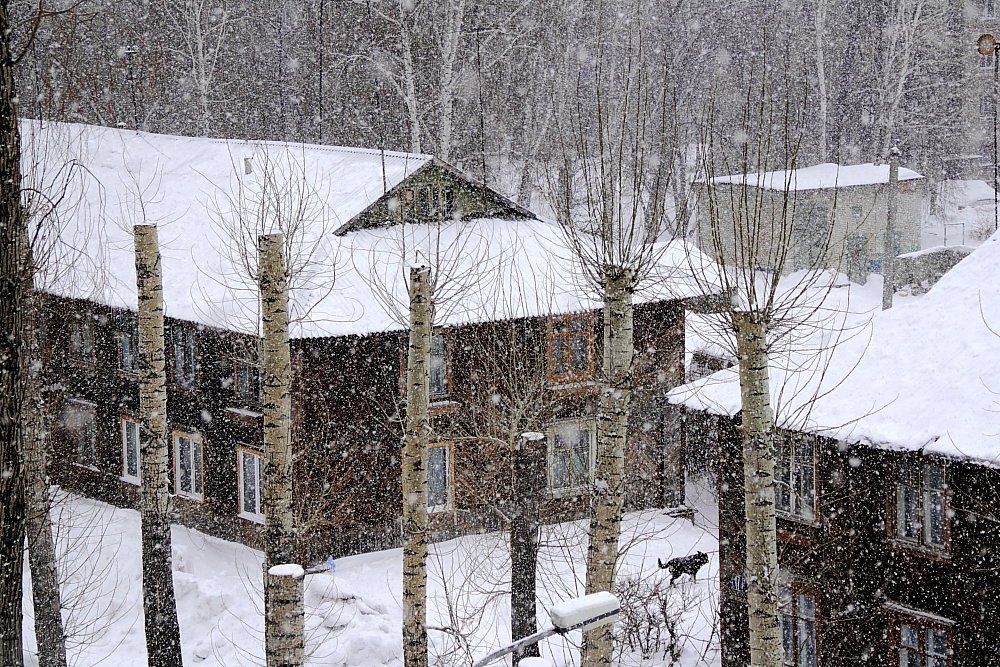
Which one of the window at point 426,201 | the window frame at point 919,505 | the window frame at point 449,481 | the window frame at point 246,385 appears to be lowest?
the window frame at point 449,481

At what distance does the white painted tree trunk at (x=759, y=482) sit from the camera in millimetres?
10578

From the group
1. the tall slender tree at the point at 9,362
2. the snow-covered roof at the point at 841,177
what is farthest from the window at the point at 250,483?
the snow-covered roof at the point at 841,177

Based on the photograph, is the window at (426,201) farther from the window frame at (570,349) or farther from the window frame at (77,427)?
the window frame at (77,427)

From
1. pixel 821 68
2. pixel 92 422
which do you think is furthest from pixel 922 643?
pixel 821 68

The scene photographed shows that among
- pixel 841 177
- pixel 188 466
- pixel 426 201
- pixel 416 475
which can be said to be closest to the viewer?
pixel 416 475

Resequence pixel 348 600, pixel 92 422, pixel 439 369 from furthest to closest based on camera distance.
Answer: pixel 92 422 < pixel 439 369 < pixel 348 600

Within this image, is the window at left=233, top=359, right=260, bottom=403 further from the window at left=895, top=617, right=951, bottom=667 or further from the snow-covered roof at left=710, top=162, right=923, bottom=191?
the snow-covered roof at left=710, top=162, right=923, bottom=191

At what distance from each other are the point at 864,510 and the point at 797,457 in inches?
48.4

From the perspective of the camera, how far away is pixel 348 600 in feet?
59.0

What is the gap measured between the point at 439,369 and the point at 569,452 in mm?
3215

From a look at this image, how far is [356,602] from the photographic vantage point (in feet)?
58.7

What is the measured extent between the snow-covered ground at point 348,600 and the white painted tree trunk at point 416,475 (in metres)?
2.91

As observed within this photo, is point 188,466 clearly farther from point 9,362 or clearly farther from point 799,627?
point 9,362

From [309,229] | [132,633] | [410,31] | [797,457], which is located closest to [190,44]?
[410,31]
